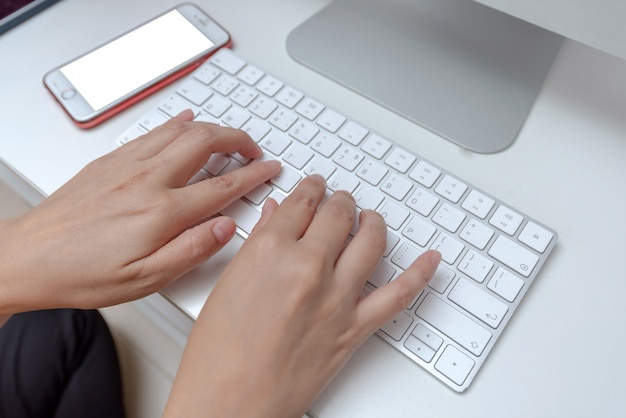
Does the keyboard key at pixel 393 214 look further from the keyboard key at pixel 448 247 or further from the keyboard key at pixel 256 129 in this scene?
the keyboard key at pixel 256 129

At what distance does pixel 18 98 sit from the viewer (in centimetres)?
53

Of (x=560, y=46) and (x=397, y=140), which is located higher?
(x=560, y=46)

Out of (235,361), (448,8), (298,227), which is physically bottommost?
(235,361)

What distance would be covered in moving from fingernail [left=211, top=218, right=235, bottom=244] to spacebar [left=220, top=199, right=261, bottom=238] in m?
0.02

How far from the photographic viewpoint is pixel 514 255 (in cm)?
39

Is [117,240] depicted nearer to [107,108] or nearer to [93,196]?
[93,196]

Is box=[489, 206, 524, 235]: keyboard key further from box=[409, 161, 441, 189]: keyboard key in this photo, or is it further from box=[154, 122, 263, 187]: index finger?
box=[154, 122, 263, 187]: index finger

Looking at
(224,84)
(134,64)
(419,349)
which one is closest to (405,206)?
(419,349)

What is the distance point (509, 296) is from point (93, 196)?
34 cm

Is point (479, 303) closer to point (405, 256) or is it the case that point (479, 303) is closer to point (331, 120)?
point (405, 256)

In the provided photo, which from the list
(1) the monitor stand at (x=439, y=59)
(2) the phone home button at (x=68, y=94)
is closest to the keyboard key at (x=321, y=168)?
(1) the monitor stand at (x=439, y=59)

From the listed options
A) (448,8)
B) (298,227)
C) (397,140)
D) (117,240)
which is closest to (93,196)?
(117,240)

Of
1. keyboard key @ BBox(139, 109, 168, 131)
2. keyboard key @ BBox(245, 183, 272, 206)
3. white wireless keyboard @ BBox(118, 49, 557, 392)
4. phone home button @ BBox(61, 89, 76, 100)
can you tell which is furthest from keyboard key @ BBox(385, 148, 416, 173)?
phone home button @ BBox(61, 89, 76, 100)

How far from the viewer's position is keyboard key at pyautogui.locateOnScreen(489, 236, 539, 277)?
0.39m
